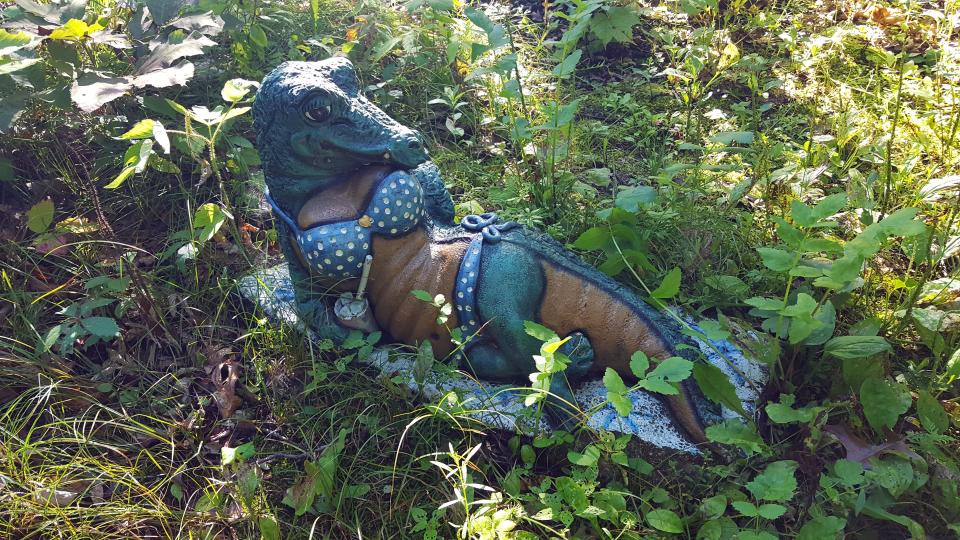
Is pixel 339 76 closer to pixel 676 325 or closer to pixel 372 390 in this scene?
pixel 372 390

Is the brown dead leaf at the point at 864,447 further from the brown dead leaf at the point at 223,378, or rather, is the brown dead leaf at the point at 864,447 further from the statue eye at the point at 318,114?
the brown dead leaf at the point at 223,378

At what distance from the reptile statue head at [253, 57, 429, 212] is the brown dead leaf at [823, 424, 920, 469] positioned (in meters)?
1.66

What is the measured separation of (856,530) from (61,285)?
122 inches

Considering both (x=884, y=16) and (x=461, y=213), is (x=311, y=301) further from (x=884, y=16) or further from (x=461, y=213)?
(x=884, y=16)

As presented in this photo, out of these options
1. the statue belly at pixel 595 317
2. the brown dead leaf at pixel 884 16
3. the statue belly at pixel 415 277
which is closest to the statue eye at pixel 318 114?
the statue belly at pixel 415 277

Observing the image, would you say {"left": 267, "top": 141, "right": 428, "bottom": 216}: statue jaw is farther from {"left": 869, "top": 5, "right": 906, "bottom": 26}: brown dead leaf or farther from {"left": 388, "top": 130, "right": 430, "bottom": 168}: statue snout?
{"left": 869, "top": 5, "right": 906, "bottom": 26}: brown dead leaf

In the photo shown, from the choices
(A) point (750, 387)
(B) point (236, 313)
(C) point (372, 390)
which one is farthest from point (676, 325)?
(B) point (236, 313)

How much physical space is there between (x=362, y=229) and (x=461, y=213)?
3.22 ft

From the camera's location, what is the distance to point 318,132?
2.20 metres

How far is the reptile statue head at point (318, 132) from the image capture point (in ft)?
7.07

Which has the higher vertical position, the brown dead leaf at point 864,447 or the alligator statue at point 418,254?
the alligator statue at point 418,254

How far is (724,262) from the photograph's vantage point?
116 inches

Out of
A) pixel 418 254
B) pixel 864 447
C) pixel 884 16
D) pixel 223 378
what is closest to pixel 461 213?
pixel 418 254

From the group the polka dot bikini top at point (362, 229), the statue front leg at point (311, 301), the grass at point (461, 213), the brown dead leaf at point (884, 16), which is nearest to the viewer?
the grass at point (461, 213)
